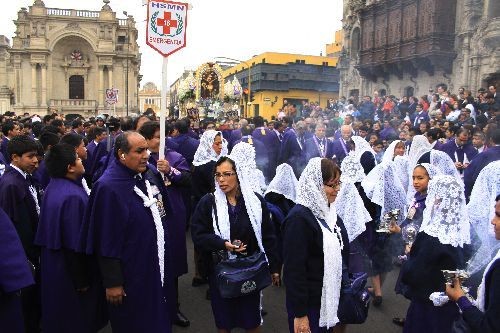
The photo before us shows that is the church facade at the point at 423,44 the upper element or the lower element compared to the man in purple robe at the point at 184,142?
upper

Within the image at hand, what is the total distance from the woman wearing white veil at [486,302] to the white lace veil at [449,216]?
0.47 m

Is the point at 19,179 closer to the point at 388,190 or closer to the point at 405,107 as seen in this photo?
the point at 388,190

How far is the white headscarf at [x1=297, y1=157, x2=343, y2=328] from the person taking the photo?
10.8ft

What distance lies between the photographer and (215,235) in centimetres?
392

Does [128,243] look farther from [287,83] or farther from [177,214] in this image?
[287,83]

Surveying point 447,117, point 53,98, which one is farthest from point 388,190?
point 53,98

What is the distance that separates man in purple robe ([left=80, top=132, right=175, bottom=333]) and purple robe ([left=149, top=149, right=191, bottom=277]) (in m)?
0.97

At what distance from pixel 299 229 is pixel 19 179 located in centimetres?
286

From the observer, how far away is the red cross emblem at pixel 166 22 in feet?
16.9

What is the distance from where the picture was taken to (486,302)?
2691 millimetres

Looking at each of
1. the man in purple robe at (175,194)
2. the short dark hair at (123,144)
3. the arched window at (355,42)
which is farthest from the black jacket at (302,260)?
the arched window at (355,42)

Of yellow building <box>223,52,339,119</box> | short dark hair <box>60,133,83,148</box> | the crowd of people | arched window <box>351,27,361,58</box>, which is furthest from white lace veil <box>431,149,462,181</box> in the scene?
yellow building <box>223,52,339,119</box>

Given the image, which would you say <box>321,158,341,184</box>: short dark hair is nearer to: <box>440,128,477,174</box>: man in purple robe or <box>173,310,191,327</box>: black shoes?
<box>173,310,191,327</box>: black shoes

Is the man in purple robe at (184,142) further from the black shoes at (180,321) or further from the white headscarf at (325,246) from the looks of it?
the white headscarf at (325,246)
